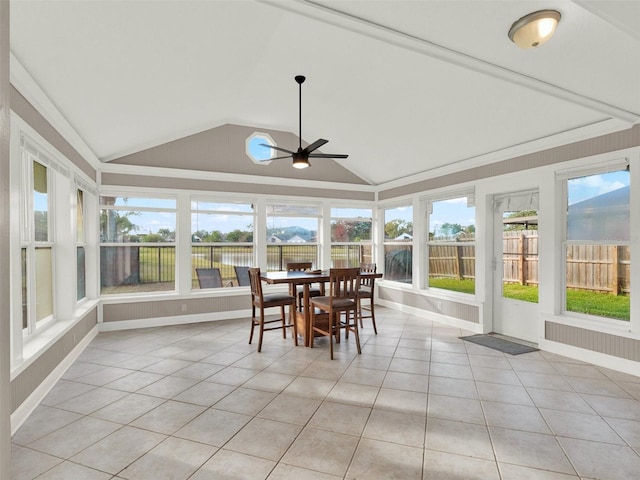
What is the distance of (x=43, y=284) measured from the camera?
133 inches

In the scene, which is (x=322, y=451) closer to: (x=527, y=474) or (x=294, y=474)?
(x=294, y=474)

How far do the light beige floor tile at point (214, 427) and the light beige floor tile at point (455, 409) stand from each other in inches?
55.6

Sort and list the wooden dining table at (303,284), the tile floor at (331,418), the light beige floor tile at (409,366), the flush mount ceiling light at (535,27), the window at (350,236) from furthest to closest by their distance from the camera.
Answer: the window at (350,236) → the wooden dining table at (303,284) → the light beige floor tile at (409,366) → the flush mount ceiling light at (535,27) → the tile floor at (331,418)

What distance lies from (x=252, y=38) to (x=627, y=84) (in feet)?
10.6

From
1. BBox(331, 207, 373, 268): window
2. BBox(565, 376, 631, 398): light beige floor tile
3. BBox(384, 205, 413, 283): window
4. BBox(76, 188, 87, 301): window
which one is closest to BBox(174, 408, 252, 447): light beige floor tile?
BBox(565, 376, 631, 398): light beige floor tile

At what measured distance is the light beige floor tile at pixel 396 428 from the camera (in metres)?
2.30

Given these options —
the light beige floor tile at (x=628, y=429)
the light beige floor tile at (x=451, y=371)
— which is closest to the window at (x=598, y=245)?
the light beige floor tile at (x=628, y=429)

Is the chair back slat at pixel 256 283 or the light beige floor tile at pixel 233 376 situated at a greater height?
the chair back slat at pixel 256 283

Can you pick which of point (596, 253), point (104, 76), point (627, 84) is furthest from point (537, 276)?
point (104, 76)

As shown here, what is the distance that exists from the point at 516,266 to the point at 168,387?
444 centimetres

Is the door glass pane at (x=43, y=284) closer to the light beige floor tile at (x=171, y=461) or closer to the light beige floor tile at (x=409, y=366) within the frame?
the light beige floor tile at (x=171, y=461)

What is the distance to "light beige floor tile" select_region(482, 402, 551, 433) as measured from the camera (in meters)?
2.44

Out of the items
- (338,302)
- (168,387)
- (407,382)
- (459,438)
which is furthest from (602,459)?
(168,387)

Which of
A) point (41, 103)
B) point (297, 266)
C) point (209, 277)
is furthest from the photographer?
point (209, 277)
